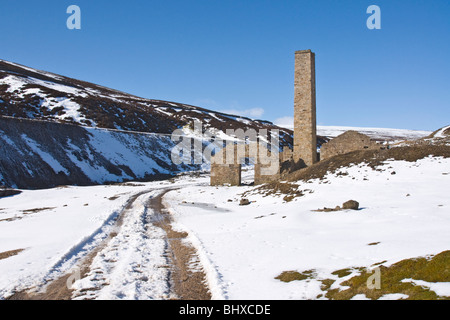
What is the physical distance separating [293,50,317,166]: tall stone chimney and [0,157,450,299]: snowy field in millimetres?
5792

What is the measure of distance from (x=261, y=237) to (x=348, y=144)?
17313mm

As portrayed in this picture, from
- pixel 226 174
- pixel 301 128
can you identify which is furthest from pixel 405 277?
pixel 226 174

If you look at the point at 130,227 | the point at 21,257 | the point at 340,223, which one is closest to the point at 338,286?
the point at 340,223

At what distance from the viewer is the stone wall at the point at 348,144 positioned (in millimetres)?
25719

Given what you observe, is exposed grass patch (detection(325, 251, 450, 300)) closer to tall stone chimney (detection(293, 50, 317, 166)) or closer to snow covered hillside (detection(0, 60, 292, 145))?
tall stone chimney (detection(293, 50, 317, 166))

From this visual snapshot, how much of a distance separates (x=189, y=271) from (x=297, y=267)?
8.72 ft

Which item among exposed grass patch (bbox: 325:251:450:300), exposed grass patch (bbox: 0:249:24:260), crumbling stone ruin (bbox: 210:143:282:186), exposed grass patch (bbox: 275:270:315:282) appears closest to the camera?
exposed grass patch (bbox: 325:251:450:300)

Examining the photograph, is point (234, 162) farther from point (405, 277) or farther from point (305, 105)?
point (405, 277)

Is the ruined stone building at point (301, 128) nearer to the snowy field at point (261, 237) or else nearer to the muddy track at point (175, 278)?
the snowy field at point (261, 237)

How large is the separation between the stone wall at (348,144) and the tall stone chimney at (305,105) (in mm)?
1335

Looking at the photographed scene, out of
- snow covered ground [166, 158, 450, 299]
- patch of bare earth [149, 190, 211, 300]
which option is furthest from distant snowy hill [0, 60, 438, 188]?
patch of bare earth [149, 190, 211, 300]

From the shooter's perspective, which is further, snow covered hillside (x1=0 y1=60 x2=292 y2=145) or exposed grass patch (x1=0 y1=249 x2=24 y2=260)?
snow covered hillside (x1=0 y1=60 x2=292 y2=145)

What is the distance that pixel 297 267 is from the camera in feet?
26.0

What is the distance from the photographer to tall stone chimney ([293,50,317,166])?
2528 centimetres
